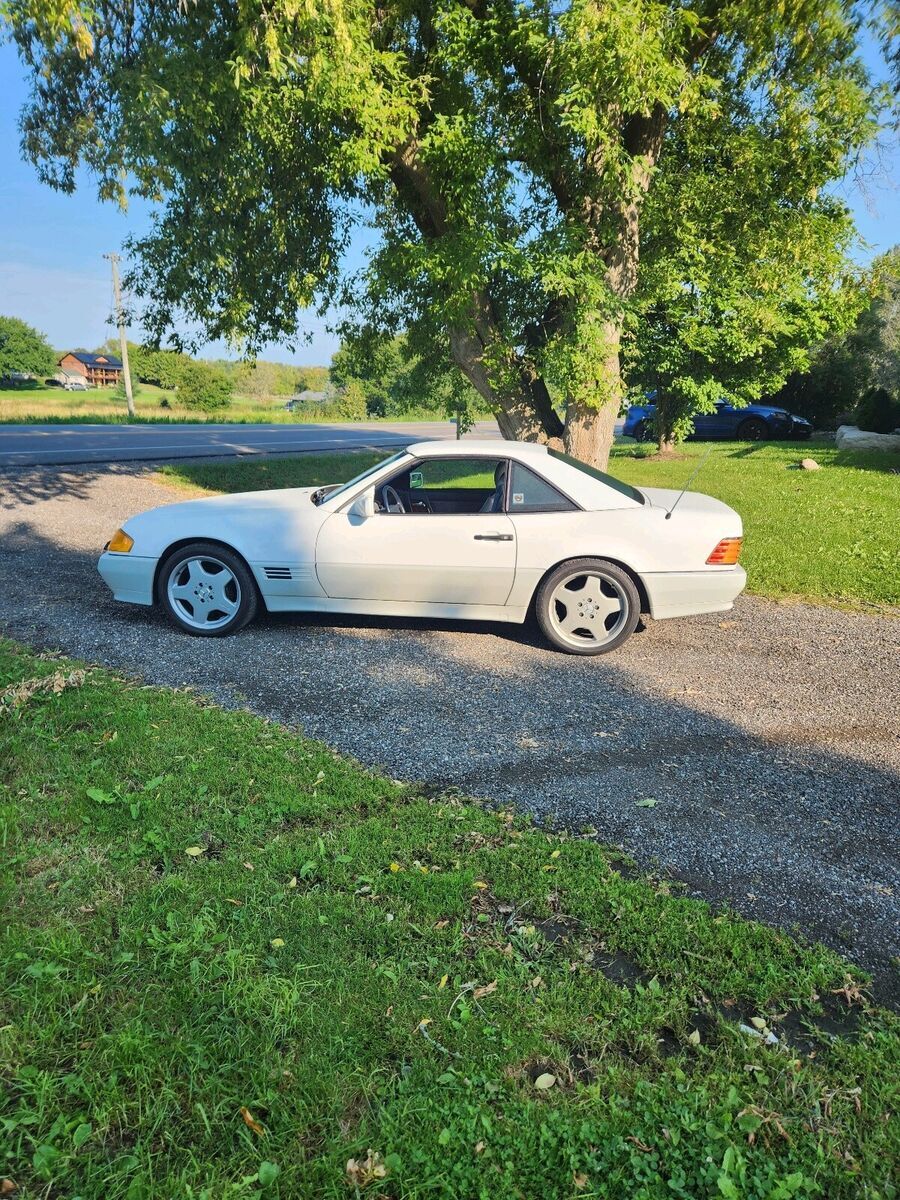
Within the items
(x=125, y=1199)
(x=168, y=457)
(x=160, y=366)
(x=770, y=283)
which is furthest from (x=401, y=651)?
(x=160, y=366)

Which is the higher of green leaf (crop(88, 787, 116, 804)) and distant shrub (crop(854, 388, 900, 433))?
distant shrub (crop(854, 388, 900, 433))

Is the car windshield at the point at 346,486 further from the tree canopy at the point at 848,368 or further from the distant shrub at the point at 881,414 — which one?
the tree canopy at the point at 848,368

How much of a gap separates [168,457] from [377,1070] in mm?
17587

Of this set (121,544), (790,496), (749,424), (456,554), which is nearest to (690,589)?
(456,554)

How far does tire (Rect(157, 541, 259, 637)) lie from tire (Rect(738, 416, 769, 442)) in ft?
77.4

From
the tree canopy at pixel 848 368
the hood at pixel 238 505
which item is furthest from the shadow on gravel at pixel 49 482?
the tree canopy at pixel 848 368

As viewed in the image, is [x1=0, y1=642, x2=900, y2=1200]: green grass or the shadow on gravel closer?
[x1=0, y1=642, x2=900, y2=1200]: green grass

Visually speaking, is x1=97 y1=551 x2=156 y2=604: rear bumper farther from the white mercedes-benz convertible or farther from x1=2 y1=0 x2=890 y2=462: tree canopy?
x1=2 y1=0 x2=890 y2=462: tree canopy

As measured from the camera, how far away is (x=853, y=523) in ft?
35.2

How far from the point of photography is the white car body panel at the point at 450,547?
224 inches

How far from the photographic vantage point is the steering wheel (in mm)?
5922

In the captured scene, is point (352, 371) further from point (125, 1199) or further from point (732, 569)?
point (125, 1199)

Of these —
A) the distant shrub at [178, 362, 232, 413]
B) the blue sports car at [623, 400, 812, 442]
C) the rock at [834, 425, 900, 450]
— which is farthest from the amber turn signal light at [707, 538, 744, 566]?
the distant shrub at [178, 362, 232, 413]

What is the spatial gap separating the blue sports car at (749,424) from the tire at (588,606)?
21245 mm
